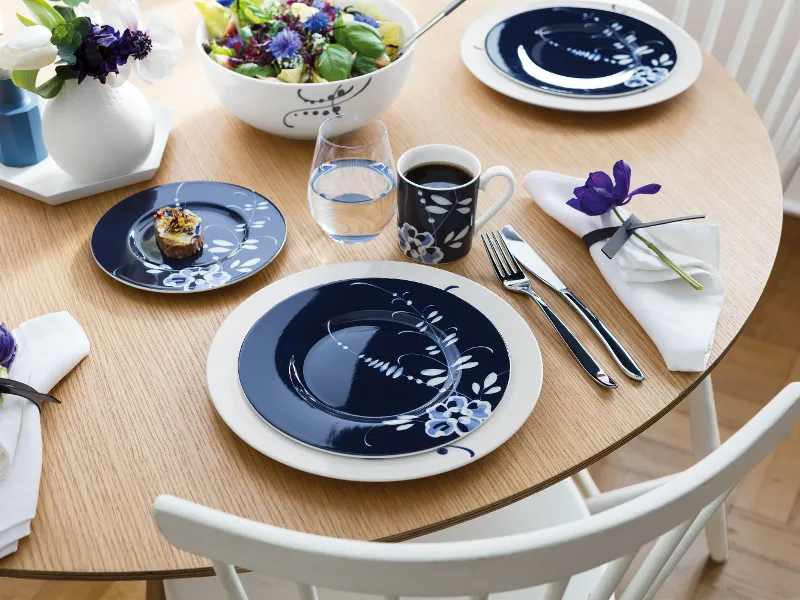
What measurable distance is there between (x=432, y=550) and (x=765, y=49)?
6.37 ft

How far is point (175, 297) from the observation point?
0.87 metres

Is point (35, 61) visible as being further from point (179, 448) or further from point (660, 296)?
point (660, 296)

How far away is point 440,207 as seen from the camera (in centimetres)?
87

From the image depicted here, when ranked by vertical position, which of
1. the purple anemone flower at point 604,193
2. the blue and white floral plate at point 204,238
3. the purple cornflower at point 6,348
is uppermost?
the purple anemone flower at point 604,193

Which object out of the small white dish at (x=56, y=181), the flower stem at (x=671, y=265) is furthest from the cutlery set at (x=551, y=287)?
the small white dish at (x=56, y=181)

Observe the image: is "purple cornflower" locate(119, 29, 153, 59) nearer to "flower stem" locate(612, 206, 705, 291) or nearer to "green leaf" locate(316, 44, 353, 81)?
"green leaf" locate(316, 44, 353, 81)

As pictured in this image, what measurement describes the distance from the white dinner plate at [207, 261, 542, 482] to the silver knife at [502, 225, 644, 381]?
0.08m

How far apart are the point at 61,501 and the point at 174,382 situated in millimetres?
155

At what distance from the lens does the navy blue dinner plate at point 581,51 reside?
1189 millimetres

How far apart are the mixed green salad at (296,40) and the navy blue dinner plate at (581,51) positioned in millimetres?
231

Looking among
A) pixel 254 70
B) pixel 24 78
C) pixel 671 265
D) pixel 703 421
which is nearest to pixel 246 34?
pixel 254 70

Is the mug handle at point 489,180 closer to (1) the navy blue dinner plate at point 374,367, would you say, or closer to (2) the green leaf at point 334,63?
(1) the navy blue dinner plate at point 374,367

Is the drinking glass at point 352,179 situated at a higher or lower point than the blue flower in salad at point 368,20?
lower

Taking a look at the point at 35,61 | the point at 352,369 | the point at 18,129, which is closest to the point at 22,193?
the point at 18,129
